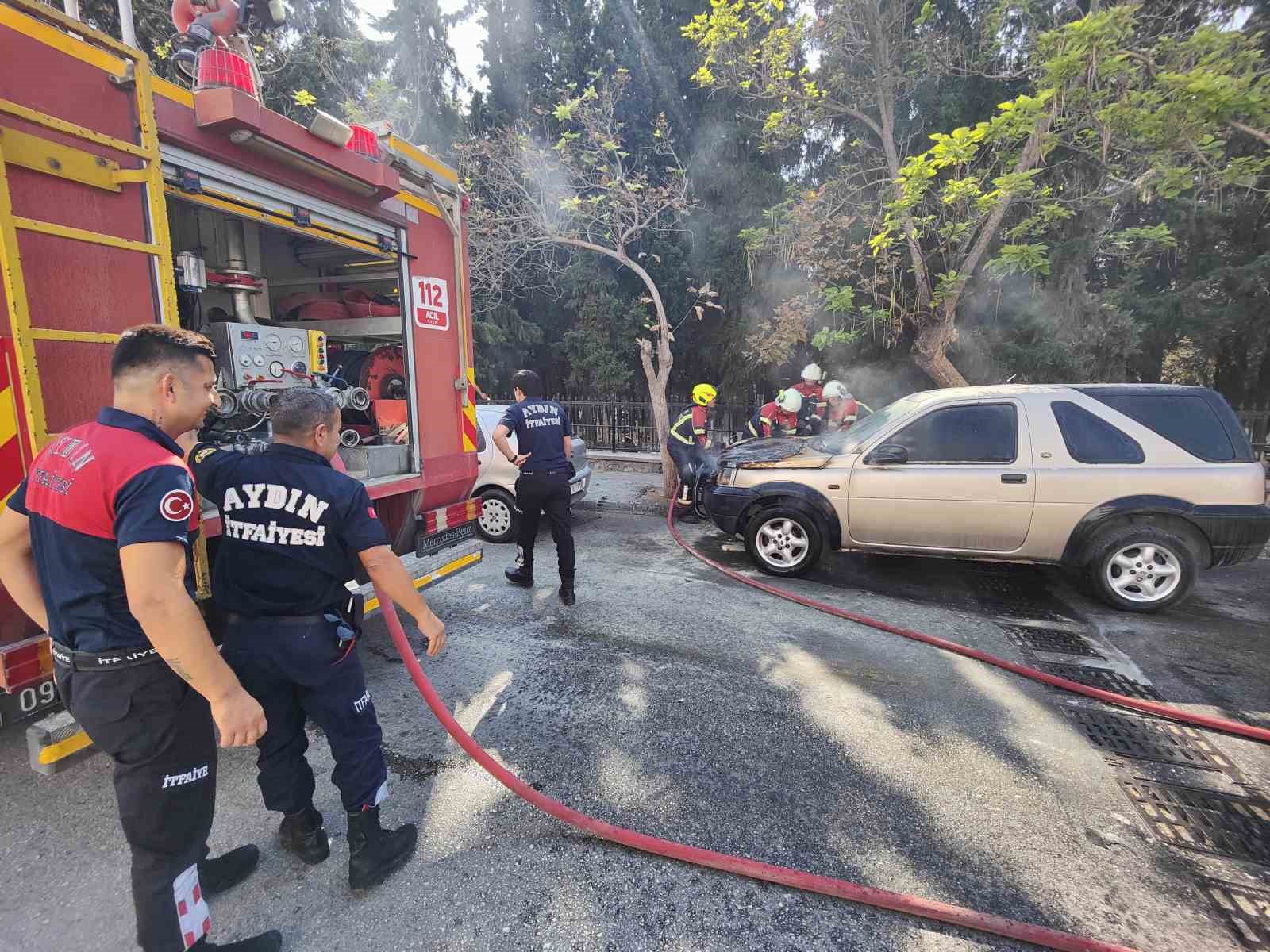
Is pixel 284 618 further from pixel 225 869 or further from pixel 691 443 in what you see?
pixel 691 443

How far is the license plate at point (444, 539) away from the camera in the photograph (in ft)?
13.7

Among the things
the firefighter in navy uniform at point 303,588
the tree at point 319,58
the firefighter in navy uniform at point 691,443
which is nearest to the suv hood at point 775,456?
the firefighter in navy uniform at point 691,443

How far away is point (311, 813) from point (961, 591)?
5.04 metres

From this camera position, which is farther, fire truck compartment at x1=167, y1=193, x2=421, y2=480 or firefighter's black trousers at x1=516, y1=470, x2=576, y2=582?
firefighter's black trousers at x1=516, y1=470, x2=576, y2=582

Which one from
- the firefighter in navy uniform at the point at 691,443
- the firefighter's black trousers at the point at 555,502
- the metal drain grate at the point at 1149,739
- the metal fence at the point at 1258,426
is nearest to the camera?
the metal drain grate at the point at 1149,739

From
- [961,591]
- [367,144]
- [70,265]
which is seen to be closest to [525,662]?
[70,265]

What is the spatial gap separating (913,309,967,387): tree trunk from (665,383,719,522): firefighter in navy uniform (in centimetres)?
416

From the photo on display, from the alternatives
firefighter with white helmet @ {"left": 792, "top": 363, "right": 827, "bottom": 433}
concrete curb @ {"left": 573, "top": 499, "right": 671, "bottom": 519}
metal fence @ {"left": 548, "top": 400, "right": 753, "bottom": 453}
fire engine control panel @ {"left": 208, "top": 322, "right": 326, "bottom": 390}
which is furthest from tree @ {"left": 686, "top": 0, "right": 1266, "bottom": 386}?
fire engine control panel @ {"left": 208, "top": 322, "right": 326, "bottom": 390}

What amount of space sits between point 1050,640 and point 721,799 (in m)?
3.04

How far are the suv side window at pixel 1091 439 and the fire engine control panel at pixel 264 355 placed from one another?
5516mm

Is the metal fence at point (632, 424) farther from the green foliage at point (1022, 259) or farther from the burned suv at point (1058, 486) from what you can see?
the burned suv at point (1058, 486)

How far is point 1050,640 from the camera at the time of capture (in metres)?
4.23

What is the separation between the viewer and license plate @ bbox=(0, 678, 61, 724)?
2.03m

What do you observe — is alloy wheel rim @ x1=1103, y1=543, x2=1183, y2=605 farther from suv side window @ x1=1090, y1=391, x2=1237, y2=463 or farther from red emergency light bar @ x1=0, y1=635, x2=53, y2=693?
red emergency light bar @ x1=0, y1=635, x2=53, y2=693
